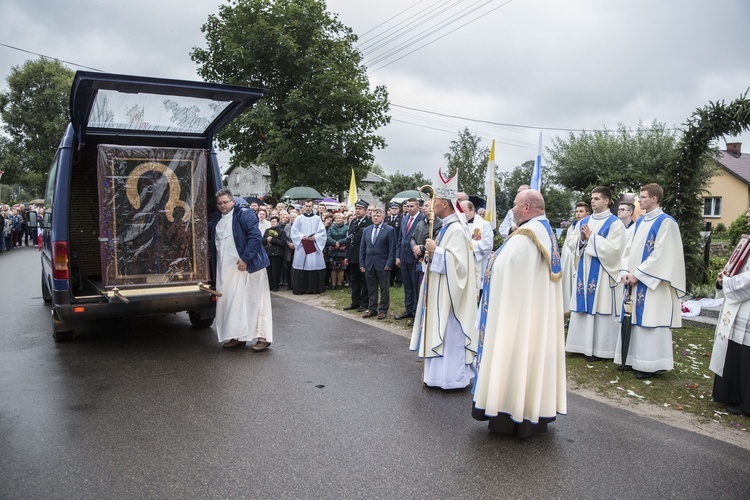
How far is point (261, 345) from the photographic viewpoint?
701 cm

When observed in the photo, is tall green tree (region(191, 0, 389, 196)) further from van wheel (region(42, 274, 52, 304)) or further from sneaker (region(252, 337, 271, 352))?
sneaker (region(252, 337, 271, 352))

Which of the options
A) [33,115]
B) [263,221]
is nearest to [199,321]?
[263,221]

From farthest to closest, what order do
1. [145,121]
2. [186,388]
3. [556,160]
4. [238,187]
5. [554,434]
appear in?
[238,187], [556,160], [145,121], [186,388], [554,434]

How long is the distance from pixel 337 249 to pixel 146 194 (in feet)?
20.2

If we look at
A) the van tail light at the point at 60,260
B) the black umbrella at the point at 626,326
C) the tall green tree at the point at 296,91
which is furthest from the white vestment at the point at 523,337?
the tall green tree at the point at 296,91

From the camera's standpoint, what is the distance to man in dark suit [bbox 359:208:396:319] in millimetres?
9758

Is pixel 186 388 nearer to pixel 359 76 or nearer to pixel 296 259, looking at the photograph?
pixel 296 259

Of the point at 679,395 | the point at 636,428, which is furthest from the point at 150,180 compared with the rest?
the point at 679,395

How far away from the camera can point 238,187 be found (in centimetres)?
6950

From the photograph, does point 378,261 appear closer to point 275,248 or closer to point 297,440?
point 275,248

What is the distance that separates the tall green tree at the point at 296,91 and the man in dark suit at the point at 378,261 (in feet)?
60.3

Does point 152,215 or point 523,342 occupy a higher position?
point 152,215

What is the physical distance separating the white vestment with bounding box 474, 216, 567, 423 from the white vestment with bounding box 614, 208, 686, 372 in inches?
94.7

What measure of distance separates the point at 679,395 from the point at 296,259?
869 cm
